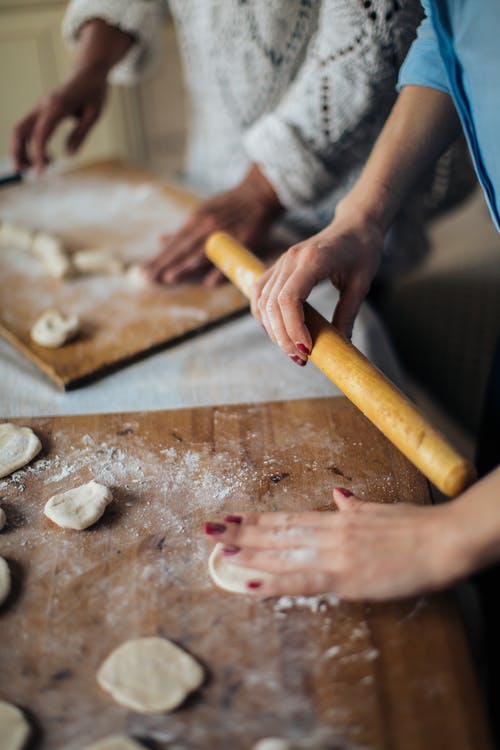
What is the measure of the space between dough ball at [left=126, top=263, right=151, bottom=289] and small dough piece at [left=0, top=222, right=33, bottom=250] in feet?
0.97

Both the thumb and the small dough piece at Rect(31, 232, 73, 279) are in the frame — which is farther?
the small dough piece at Rect(31, 232, 73, 279)

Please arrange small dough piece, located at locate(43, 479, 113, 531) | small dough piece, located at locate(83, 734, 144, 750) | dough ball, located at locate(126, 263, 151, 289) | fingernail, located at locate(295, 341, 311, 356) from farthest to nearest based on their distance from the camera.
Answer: dough ball, located at locate(126, 263, 151, 289) < fingernail, located at locate(295, 341, 311, 356) < small dough piece, located at locate(43, 479, 113, 531) < small dough piece, located at locate(83, 734, 144, 750)

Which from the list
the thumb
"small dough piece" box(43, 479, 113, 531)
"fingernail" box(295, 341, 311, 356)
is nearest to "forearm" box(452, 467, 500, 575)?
the thumb

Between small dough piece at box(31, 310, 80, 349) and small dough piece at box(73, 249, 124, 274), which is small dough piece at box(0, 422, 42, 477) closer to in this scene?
small dough piece at box(31, 310, 80, 349)

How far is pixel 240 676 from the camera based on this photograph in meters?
0.66

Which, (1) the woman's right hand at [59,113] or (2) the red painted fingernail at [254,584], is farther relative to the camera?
(1) the woman's right hand at [59,113]

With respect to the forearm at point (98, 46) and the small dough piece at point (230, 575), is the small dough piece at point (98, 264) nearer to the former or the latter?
the forearm at point (98, 46)

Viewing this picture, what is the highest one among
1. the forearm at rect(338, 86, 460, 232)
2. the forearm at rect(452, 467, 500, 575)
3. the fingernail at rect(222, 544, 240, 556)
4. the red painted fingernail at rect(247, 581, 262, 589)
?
the forearm at rect(338, 86, 460, 232)

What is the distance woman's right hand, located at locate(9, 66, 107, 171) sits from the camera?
61.1 inches

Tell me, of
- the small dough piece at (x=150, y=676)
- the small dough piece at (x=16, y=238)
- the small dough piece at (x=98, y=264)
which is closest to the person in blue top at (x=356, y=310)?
the small dough piece at (x=150, y=676)

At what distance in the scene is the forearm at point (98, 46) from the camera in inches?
61.9

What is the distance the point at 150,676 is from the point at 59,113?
136 centimetres

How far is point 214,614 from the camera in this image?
0.72 m

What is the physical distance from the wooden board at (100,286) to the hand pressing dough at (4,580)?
1.22 feet
